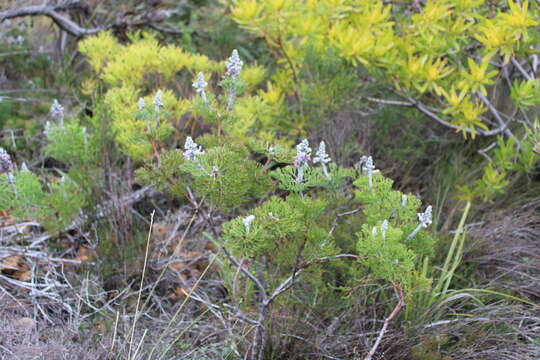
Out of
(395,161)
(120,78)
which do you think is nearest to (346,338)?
(395,161)

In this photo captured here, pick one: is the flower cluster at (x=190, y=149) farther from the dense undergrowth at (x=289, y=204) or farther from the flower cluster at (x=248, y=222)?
the flower cluster at (x=248, y=222)

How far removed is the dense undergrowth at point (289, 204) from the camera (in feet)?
5.77

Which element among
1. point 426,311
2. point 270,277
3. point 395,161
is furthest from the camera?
point 395,161

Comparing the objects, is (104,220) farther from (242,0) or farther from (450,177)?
(450,177)

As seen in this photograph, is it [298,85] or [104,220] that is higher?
[298,85]

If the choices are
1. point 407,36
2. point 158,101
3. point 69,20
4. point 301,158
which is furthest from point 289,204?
point 69,20

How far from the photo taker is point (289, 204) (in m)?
1.62

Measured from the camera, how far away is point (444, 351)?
6.37ft

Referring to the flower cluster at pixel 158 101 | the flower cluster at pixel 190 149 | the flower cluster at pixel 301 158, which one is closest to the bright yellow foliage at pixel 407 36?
the flower cluster at pixel 158 101

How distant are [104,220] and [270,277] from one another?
0.97 meters

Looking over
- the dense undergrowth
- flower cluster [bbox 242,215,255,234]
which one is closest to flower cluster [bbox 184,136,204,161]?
the dense undergrowth

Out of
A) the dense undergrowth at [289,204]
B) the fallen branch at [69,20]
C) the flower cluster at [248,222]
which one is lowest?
the dense undergrowth at [289,204]

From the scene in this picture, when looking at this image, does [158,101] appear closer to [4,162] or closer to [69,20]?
[4,162]

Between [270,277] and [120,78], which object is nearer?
[270,277]
